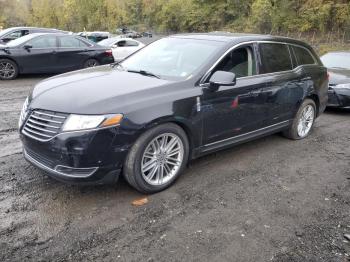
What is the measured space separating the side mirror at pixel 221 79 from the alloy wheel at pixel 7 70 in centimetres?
879

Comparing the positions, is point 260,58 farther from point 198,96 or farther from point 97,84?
point 97,84

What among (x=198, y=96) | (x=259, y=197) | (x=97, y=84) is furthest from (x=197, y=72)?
(x=259, y=197)

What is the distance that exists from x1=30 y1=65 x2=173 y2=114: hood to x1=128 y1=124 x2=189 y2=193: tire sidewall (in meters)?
0.38

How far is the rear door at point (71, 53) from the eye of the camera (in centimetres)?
1170

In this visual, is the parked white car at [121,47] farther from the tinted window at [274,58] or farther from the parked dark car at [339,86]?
the tinted window at [274,58]

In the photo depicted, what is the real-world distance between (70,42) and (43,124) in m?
9.18

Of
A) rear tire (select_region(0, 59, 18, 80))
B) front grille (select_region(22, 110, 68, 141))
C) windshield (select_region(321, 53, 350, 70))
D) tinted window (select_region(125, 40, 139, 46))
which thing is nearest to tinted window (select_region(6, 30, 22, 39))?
rear tire (select_region(0, 59, 18, 80))

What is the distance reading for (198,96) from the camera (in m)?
4.16

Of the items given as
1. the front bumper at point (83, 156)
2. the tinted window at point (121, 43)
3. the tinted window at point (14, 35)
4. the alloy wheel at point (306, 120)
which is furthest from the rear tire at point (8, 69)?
the alloy wheel at point (306, 120)

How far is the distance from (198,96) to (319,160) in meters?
2.35

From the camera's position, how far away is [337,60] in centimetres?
980

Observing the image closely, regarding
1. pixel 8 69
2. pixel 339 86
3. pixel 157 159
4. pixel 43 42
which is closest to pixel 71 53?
pixel 43 42

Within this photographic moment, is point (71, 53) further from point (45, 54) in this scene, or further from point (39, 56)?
point (39, 56)

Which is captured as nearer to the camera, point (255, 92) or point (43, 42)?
point (255, 92)
